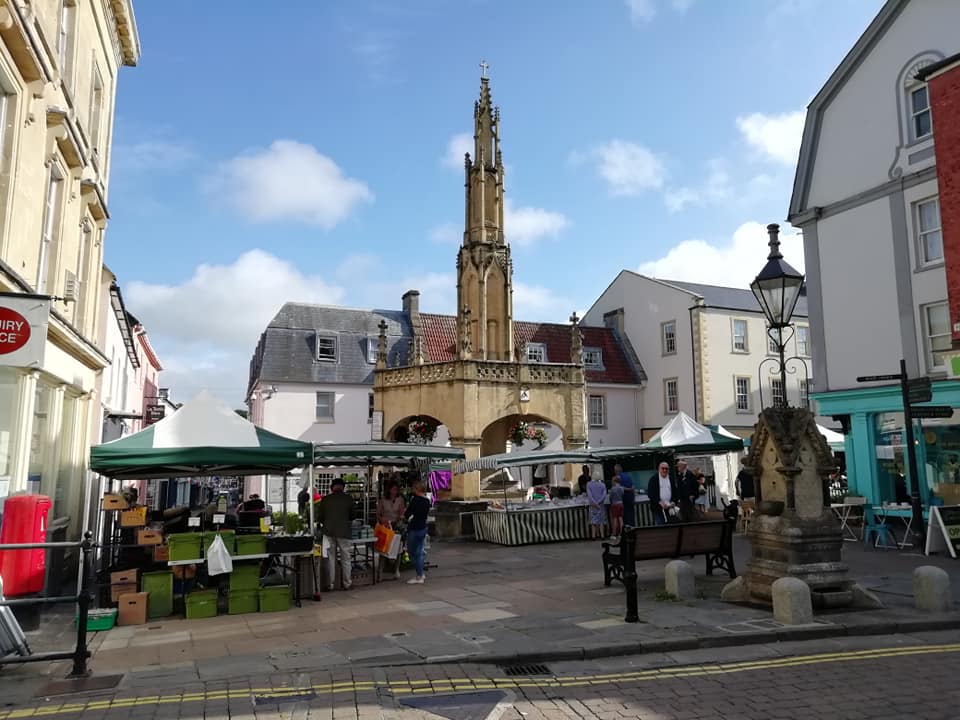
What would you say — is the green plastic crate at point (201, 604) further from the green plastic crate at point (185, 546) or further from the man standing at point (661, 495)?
the man standing at point (661, 495)

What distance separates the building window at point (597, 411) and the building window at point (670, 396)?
127 inches

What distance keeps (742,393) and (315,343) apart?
71.1ft

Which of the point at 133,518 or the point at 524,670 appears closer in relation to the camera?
the point at 524,670

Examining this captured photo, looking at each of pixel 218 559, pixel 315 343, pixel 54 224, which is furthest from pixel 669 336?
pixel 218 559

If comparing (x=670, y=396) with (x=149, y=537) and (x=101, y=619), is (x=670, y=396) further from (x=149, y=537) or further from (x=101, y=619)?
(x=101, y=619)

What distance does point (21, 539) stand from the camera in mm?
8734

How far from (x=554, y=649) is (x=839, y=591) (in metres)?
4.22

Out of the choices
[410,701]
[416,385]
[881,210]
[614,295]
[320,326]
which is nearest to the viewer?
[410,701]

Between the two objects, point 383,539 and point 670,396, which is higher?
point 670,396

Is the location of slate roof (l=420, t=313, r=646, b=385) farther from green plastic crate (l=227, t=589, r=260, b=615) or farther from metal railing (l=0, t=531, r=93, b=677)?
metal railing (l=0, t=531, r=93, b=677)

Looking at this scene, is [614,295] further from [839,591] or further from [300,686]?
[300,686]

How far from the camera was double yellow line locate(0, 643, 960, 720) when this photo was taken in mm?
5816

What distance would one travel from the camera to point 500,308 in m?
25.5

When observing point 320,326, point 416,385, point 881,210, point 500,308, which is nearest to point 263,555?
point 416,385
